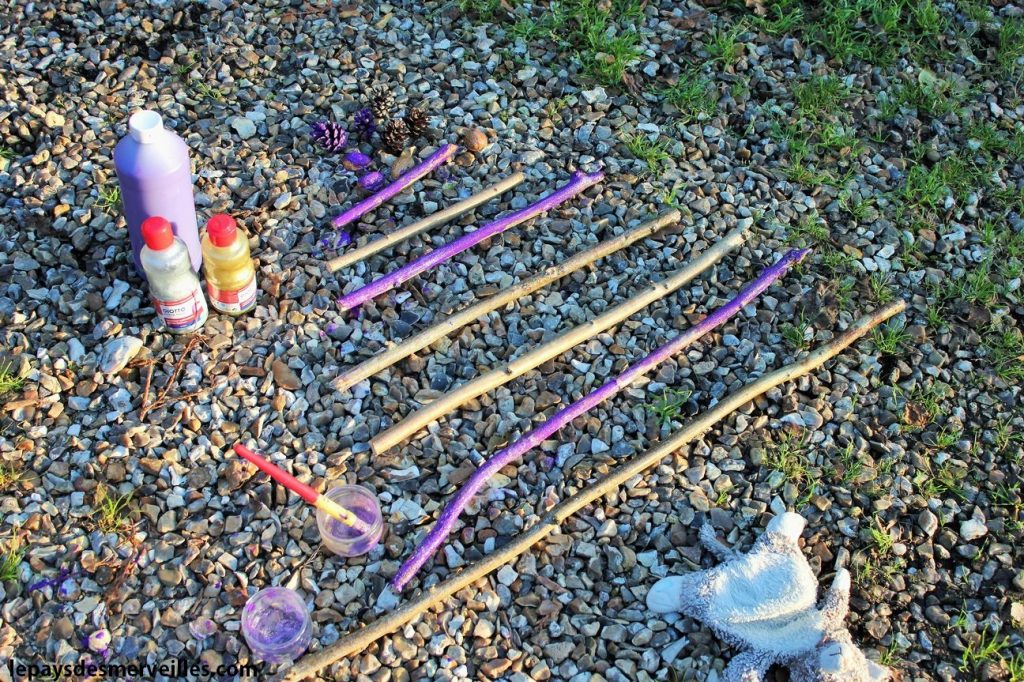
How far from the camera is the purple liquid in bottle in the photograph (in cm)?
391

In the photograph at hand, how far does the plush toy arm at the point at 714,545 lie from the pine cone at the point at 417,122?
98.0 inches

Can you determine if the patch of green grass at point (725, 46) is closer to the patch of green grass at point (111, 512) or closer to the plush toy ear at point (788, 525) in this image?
the plush toy ear at point (788, 525)

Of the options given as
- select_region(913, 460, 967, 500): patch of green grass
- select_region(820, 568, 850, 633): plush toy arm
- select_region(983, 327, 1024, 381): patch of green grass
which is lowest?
select_region(820, 568, 850, 633): plush toy arm

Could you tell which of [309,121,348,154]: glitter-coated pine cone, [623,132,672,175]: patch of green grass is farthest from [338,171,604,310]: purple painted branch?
[309,121,348,154]: glitter-coated pine cone

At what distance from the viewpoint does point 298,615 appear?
3572mm

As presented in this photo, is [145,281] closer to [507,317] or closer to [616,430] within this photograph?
[507,317]

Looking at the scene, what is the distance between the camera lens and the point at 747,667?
11.5 feet

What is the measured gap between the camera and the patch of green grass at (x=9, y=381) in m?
4.01

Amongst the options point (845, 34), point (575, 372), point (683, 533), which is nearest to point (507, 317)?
point (575, 372)

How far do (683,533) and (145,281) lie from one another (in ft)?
8.43

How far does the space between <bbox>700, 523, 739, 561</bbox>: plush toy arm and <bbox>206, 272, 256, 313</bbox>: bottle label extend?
2.13m

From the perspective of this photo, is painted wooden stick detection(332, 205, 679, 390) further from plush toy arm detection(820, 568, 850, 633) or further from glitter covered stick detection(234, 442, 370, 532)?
plush toy arm detection(820, 568, 850, 633)

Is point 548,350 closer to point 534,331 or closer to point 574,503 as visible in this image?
point 534,331

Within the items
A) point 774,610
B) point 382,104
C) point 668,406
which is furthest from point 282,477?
point 382,104
